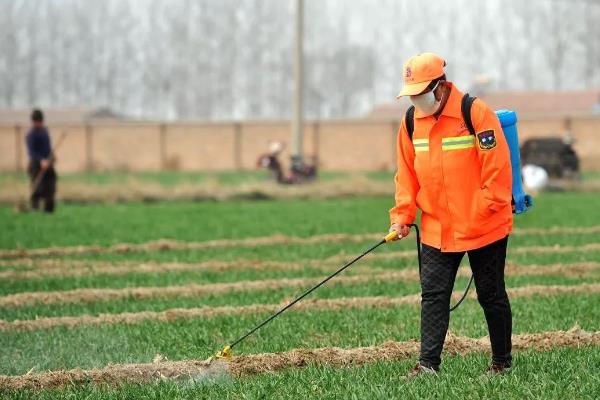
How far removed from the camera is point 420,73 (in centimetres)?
533

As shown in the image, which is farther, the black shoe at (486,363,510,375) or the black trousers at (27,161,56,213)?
the black trousers at (27,161,56,213)

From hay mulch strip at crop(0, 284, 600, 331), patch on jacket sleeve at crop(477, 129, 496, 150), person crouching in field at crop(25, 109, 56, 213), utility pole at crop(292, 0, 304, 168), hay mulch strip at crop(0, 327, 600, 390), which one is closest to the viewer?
patch on jacket sleeve at crop(477, 129, 496, 150)

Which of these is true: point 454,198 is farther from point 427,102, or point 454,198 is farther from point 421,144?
point 427,102

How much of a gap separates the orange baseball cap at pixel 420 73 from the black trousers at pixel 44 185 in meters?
14.6

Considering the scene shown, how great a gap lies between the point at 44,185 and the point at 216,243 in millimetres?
6582

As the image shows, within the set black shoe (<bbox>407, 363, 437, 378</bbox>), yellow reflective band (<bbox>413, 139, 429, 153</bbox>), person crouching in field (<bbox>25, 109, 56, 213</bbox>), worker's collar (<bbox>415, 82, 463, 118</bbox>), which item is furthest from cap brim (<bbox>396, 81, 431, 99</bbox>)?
person crouching in field (<bbox>25, 109, 56, 213</bbox>)

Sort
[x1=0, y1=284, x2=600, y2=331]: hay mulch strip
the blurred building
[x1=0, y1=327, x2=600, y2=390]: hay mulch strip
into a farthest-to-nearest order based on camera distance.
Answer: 1. the blurred building
2. [x1=0, y1=284, x2=600, y2=331]: hay mulch strip
3. [x1=0, y1=327, x2=600, y2=390]: hay mulch strip

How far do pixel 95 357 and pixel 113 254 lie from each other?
6647 millimetres

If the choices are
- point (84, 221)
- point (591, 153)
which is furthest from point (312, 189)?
point (591, 153)

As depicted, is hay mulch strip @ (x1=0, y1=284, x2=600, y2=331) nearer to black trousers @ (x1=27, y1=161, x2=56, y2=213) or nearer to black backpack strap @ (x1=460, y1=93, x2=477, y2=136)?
black backpack strap @ (x1=460, y1=93, x2=477, y2=136)

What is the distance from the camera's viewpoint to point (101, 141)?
54125mm

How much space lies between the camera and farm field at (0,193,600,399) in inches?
212

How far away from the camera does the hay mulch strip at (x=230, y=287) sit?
8961 millimetres

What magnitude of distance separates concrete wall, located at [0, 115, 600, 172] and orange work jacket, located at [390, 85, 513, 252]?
4489 centimetres
